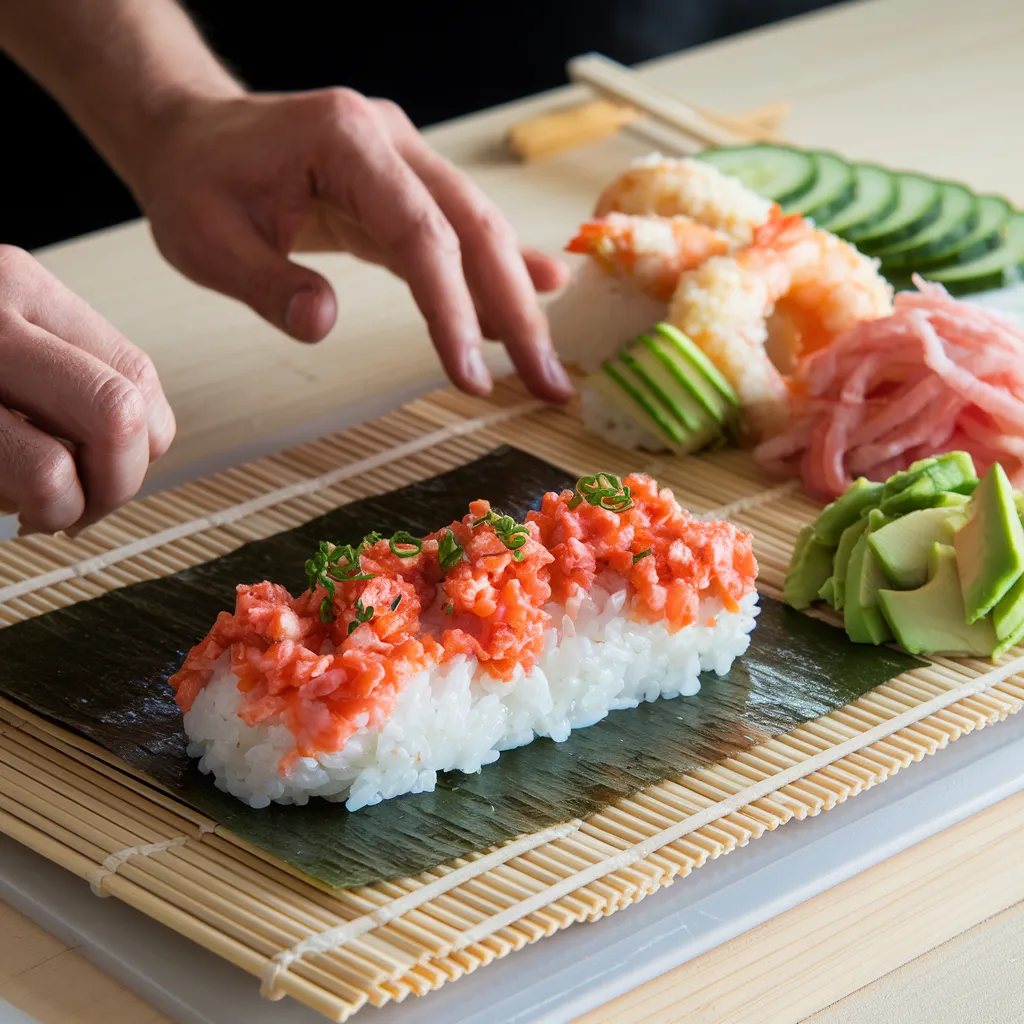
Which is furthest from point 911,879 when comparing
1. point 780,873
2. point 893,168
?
point 893,168

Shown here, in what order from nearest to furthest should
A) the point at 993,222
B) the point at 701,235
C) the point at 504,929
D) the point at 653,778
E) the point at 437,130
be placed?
1. the point at 504,929
2. the point at 653,778
3. the point at 701,235
4. the point at 993,222
5. the point at 437,130

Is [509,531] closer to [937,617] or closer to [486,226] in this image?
[937,617]

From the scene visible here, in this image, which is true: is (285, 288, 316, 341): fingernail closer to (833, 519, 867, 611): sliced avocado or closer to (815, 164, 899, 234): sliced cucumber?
(833, 519, 867, 611): sliced avocado

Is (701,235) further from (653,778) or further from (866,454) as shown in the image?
(653,778)

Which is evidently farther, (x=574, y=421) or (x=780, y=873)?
(x=574, y=421)

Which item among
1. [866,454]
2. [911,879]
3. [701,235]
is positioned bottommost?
[911,879]

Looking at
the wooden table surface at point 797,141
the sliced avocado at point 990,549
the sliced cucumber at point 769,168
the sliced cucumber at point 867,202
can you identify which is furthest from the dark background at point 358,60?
the sliced avocado at point 990,549

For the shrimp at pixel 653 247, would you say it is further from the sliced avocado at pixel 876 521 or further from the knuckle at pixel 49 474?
the knuckle at pixel 49 474
